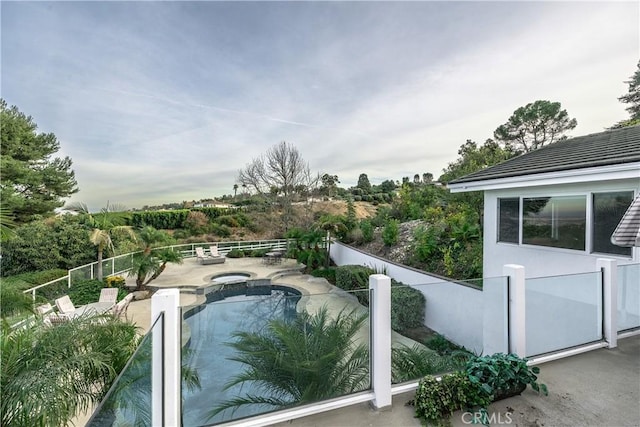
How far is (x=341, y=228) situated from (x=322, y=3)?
9606 mm

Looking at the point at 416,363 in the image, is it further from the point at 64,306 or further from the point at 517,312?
the point at 64,306

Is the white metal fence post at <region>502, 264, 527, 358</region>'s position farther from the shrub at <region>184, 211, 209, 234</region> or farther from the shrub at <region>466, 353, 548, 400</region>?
the shrub at <region>184, 211, 209, 234</region>

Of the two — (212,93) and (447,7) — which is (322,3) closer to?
(447,7)

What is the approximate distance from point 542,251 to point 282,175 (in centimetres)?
1875

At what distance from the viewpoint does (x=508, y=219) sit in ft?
22.7

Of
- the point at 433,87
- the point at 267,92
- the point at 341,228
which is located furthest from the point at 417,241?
the point at 267,92

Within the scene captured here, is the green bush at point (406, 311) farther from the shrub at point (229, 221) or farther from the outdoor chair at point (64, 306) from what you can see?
the shrub at point (229, 221)

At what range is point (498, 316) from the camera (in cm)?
378

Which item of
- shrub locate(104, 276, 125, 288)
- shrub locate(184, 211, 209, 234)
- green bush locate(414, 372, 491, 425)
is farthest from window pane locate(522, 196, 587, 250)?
shrub locate(184, 211, 209, 234)

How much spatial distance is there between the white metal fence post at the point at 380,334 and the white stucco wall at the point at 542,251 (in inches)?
184

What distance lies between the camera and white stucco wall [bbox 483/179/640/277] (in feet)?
16.3

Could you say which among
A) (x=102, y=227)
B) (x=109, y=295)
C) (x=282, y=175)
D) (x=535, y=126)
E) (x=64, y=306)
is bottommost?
Answer: (x=109, y=295)

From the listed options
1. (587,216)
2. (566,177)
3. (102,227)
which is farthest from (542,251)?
(102,227)

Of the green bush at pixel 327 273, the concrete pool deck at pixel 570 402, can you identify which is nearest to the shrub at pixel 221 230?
the green bush at pixel 327 273
